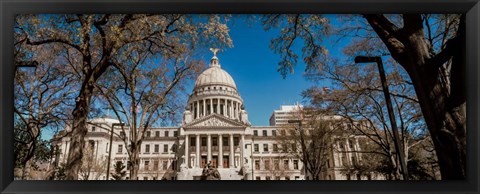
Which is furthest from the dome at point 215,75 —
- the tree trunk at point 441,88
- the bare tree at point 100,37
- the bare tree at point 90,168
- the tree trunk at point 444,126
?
the tree trunk at point 444,126

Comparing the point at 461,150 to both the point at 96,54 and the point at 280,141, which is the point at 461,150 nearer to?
the point at 96,54

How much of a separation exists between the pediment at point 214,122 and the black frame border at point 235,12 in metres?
36.0

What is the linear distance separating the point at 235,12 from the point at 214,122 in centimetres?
3825

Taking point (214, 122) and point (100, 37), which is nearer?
point (100, 37)

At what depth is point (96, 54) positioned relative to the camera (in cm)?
640

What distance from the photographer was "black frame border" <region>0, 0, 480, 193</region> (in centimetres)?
337

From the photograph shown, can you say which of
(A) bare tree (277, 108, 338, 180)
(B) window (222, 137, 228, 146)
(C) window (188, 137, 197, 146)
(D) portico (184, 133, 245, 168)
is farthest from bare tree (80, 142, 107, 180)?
(C) window (188, 137, 197, 146)

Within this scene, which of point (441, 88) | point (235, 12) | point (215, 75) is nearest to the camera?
point (235, 12)

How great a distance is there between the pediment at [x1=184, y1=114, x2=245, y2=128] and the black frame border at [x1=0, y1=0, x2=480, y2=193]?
35972 mm

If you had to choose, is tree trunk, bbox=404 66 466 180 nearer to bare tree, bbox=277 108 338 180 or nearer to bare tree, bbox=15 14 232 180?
bare tree, bbox=15 14 232 180

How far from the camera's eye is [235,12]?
356cm

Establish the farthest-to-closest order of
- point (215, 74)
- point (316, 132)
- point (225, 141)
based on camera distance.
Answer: point (225, 141) → point (316, 132) → point (215, 74)

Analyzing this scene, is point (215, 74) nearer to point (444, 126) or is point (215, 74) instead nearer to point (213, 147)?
point (444, 126)

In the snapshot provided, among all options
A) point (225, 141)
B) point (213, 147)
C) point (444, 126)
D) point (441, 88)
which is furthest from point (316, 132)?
point (225, 141)
